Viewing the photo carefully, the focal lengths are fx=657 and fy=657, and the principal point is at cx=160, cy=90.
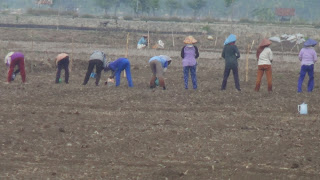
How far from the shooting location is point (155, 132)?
1120cm

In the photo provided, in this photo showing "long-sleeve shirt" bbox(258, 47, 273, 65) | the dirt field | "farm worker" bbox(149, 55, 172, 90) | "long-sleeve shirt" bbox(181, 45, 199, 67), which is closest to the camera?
the dirt field

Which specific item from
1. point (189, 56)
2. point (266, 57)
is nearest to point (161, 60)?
point (189, 56)

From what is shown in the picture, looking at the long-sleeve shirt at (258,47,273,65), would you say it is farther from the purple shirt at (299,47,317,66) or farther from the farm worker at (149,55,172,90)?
the farm worker at (149,55,172,90)

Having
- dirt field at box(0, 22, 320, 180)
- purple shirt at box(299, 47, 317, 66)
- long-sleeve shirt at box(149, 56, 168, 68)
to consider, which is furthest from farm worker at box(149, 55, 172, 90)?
purple shirt at box(299, 47, 317, 66)

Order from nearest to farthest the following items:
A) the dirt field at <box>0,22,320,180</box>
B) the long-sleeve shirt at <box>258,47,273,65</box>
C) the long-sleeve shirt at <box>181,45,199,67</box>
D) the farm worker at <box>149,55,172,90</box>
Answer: the dirt field at <box>0,22,320,180</box> → the long-sleeve shirt at <box>258,47,273,65</box> → the farm worker at <box>149,55,172,90</box> → the long-sleeve shirt at <box>181,45,199,67</box>

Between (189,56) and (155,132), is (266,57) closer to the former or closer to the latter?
(189,56)

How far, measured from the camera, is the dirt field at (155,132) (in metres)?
8.74

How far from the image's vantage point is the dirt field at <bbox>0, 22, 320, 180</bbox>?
8742 mm

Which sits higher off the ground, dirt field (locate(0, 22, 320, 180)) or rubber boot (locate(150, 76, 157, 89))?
rubber boot (locate(150, 76, 157, 89))

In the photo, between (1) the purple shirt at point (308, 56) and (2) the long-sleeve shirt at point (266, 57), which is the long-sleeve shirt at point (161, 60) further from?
(1) the purple shirt at point (308, 56)

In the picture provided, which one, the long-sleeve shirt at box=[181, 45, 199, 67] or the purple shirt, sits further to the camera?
the long-sleeve shirt at box=[181, 45, 199, 67]

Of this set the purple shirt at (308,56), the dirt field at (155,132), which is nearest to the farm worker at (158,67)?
the dirt field at (155,132)

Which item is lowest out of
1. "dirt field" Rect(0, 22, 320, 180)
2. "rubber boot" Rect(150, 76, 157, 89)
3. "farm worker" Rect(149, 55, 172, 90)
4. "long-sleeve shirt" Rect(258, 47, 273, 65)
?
"dirt field" Rect(0, 22, 320, 180)

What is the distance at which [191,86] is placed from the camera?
18188mm
